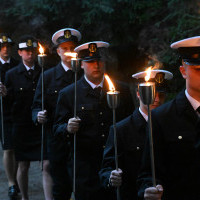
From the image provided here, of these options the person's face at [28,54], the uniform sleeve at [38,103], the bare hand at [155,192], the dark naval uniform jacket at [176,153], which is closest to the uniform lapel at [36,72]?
the person's face at [28,54]

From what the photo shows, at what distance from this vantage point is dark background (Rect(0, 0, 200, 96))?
28.9 feet

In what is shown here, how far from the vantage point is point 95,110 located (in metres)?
6.17

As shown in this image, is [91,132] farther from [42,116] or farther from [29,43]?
[29,43]

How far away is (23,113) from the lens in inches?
332

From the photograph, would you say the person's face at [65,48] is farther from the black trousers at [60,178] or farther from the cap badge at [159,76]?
the cap badge at [159,76]

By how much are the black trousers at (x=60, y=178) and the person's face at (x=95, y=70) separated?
5.29 ft

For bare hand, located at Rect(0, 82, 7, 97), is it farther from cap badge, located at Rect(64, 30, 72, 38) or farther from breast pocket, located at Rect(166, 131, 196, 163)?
breast pocket, located at Rect(166, 131, 196, 163)

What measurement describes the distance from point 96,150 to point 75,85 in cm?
71

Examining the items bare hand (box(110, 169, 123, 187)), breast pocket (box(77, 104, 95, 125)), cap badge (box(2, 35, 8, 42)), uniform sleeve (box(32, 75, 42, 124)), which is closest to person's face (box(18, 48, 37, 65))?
cap badge (box(2, 35, 8, 42))

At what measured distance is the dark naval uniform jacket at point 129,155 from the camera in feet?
16.1

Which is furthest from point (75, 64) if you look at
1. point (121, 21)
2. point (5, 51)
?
point (121, 21)

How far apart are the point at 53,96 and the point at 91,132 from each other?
148cm

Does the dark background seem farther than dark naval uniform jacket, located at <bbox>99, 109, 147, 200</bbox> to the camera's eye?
Yes

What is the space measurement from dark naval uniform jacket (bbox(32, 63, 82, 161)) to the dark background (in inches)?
80.2
